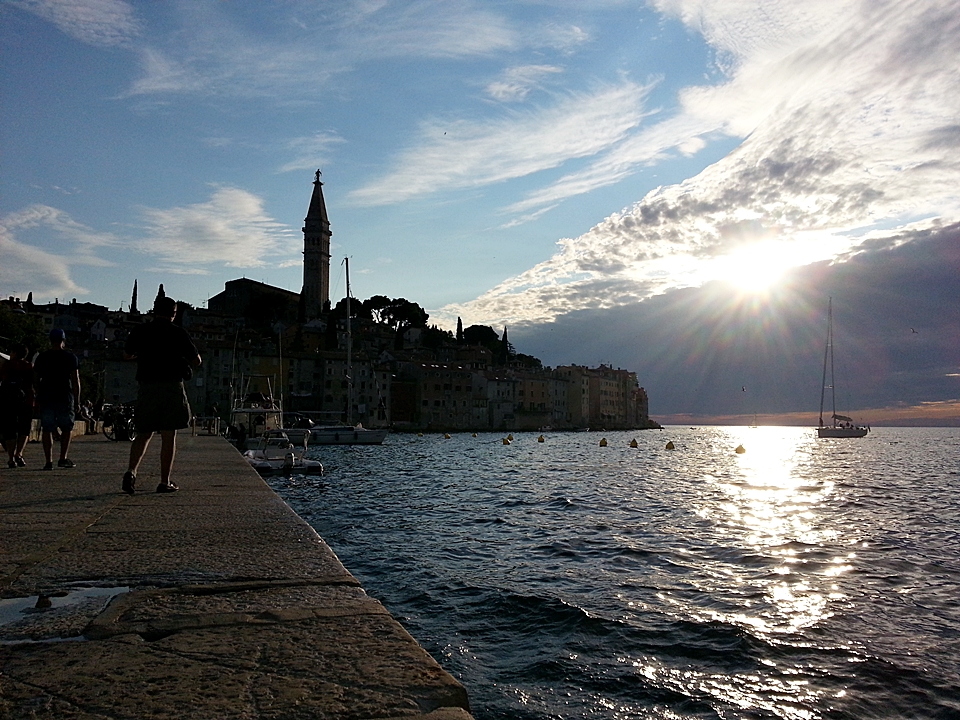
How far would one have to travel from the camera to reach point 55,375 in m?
8.98

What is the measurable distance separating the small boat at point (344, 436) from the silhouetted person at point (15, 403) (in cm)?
4739

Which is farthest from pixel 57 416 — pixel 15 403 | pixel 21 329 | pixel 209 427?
pixel 21 329

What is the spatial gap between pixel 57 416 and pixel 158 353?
3.68 m

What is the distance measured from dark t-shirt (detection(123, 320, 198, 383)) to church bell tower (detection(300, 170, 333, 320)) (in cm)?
11550

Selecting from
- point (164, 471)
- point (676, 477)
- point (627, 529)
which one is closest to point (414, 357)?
point (676, 477)

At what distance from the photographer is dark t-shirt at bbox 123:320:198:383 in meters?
6.27

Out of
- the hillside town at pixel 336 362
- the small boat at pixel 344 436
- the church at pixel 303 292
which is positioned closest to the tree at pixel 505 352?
the hillside town at pixel 336 362

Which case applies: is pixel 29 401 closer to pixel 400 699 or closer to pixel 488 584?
pixel 488 584

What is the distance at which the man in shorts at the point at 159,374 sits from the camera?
20.5 feet

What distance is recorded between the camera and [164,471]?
21.6 feet

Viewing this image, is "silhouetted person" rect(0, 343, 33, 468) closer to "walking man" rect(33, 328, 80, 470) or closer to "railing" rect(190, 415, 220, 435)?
"walking man" rect(33, 328, 80, 470)

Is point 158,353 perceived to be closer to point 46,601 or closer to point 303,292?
point 46,601

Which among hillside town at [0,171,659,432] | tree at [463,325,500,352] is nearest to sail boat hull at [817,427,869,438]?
hillside town at [0,171,659,432]

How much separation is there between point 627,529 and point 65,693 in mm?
12779
